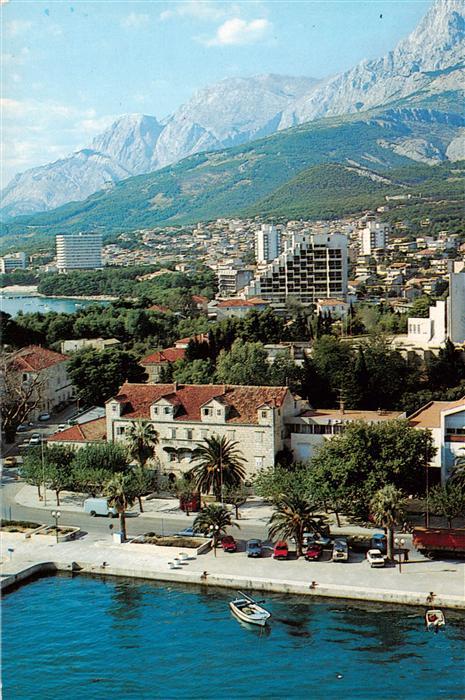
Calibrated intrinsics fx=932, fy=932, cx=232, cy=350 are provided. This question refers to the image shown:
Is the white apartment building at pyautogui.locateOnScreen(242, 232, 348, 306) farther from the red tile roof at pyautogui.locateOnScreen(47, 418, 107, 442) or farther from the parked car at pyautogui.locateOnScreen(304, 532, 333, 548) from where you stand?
the parked car at pyautogui.locateOnScreen(304, 532, 333, 548)

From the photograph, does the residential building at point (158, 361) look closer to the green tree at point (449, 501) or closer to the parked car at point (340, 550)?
the green tree at point (449, 501)

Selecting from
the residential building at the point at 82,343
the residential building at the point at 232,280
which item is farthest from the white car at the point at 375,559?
the residential building at the point at 232,280

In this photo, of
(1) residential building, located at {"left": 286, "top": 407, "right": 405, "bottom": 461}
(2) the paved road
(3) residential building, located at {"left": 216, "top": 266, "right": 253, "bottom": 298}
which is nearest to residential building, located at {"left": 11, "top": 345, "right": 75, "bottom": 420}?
(2) the paved road

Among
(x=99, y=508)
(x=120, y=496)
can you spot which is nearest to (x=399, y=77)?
(x=99, y=508)

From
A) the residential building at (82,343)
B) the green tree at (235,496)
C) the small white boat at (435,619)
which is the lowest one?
the small white boat at (435,619)

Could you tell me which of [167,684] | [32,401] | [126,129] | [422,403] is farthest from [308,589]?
[126,129]

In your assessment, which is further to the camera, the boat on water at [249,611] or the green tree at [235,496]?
the green tree at [235,496]

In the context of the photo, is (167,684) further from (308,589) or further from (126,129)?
(126,129)
